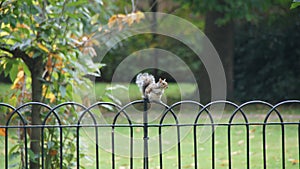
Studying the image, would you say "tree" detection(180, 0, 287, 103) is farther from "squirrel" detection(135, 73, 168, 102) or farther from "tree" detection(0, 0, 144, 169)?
"squirrel" detection(135, 73, 168, 102)

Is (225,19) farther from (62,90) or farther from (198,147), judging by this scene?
(62,90)

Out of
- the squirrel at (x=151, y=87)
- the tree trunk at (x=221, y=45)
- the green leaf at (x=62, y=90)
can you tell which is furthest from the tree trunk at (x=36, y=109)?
the tree trunk at (x=221, y=45)

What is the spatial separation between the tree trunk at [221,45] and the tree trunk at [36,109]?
856 cm

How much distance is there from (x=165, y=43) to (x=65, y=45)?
37.1ft

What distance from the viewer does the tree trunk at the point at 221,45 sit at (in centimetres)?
1304

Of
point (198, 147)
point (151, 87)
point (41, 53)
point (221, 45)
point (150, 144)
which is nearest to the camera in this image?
point (151, 87)

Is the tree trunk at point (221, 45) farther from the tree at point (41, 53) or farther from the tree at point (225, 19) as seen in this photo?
the tree at point (41, 53)

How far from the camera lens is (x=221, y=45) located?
13273 mm

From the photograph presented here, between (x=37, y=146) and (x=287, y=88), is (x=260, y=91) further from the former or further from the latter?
(x=37, y=146)

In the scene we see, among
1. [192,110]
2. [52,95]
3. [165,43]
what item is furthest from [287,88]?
[52,95]

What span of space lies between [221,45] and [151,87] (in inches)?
403

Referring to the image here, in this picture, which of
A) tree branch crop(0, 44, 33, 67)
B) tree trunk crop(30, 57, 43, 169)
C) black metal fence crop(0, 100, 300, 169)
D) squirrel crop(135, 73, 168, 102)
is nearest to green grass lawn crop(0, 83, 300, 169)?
black metal fence crop(0, 100, 300, 169)

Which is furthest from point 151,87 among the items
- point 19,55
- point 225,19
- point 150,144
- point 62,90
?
point 225,19

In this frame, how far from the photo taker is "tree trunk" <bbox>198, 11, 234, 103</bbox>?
13039 millimetres
